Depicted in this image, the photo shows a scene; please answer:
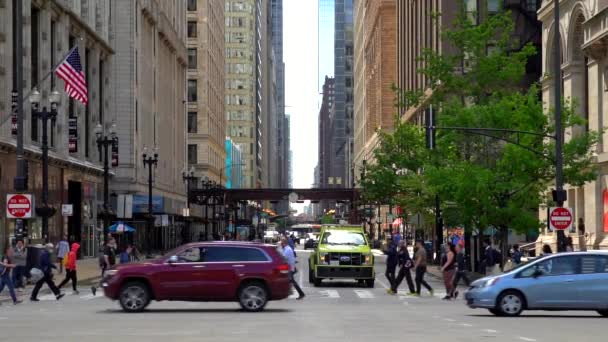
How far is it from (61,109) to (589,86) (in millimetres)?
29422

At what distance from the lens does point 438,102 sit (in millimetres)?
48688

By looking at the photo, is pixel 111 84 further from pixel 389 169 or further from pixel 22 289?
pixel 22 289

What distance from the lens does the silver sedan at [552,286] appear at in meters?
23.6

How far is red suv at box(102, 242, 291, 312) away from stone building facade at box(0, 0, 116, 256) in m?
18.8

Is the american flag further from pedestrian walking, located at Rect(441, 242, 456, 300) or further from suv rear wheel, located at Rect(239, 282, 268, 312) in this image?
suv rear wheel, located at Rect(239, 282, 268, 312)

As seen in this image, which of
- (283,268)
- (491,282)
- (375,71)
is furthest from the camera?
(375,71)

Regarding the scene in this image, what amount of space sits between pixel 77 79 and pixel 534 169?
1790cm

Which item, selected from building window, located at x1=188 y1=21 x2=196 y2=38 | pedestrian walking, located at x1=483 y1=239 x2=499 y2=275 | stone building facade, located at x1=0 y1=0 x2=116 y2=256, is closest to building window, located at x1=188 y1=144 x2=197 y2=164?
building window, located at x1=188 y1=21 x2=196 y2=38

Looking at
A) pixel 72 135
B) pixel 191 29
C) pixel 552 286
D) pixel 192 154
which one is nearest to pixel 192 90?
pixel 191 29

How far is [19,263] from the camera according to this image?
34688 mm

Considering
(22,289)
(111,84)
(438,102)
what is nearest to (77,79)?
(22,289)

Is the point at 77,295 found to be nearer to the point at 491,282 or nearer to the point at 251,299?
the point at 251,299

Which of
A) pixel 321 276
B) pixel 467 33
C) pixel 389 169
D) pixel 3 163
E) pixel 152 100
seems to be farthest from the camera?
pixel 152 100

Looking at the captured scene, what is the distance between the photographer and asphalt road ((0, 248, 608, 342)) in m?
18.2
